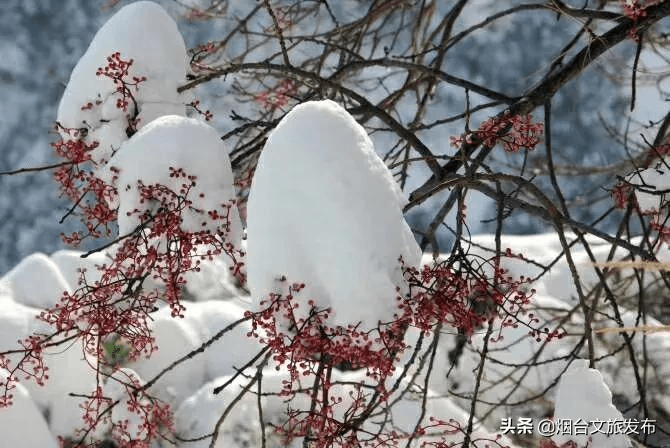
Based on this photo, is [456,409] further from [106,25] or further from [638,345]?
[106,25]

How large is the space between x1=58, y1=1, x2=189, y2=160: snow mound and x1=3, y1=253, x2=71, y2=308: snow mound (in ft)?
14.7

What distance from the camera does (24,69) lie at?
8.01 m

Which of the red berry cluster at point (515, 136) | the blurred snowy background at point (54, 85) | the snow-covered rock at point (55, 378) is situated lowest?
the red berry cluster at point (515, 136)

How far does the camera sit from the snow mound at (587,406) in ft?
4.98

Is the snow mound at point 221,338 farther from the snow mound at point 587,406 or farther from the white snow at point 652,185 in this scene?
the snow mound at point 587,406

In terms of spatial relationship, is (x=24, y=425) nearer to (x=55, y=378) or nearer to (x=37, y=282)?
(x=55, y=378)

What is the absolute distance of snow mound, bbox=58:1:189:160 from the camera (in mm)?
1715

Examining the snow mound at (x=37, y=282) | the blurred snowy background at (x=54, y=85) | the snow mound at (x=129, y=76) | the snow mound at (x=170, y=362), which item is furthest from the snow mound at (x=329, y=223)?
the blurred snowy background at (x=54, y=85)

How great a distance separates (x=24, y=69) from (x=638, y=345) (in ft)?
23.4

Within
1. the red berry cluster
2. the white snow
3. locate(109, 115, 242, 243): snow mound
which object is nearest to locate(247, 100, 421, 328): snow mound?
locate(109, 115, 242, 243): snow mound

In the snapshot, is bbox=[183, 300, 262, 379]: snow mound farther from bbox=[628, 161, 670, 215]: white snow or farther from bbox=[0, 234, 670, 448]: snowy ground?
bbox=[628, 161, 670, 215]: white snow

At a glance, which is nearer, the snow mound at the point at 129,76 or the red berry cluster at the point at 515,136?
the red berry cluster at the point at 515,136

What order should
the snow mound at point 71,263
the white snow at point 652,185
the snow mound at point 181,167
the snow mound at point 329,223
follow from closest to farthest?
the snow mound at point 329,223 → the snow mound at point 181,167 → the white snow at point 652,185 → the snow mound at point 71,263

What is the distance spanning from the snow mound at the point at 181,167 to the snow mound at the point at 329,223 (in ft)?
0.66
